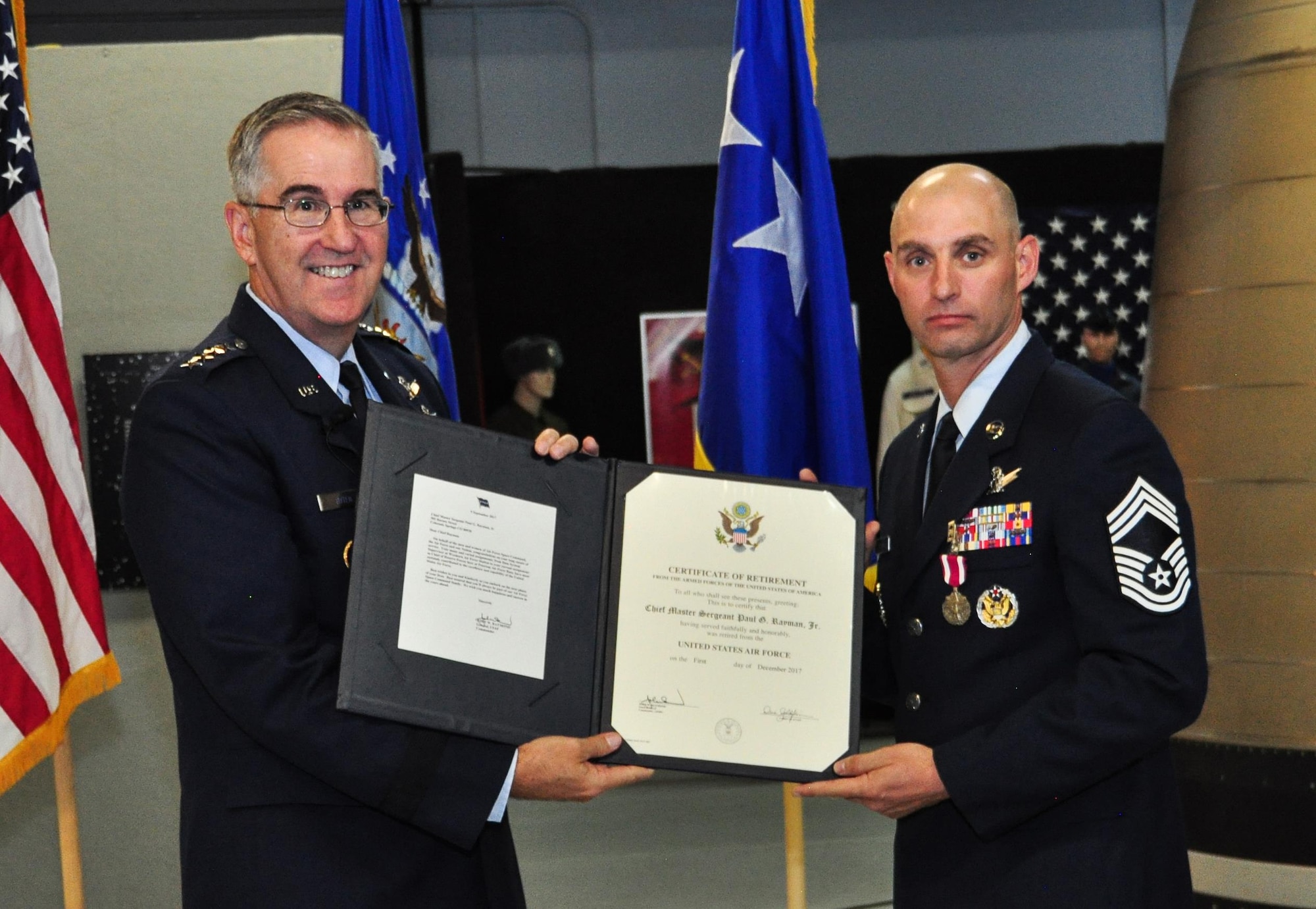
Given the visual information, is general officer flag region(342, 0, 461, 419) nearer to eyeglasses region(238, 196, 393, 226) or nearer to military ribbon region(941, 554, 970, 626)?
eyeglasses region(238, 196, 393, 226)

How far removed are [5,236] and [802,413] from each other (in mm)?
1862

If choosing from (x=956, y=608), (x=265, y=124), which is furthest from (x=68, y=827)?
(x=956, y=608)

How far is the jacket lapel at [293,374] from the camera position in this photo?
1.95m

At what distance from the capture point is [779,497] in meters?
2.16

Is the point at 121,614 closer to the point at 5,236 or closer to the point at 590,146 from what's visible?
the point at 5,236

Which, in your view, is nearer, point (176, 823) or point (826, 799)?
point (176, 823)

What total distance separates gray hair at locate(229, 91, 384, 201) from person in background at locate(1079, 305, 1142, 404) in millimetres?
5801

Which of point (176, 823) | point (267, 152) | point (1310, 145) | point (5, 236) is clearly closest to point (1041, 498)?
point (267, 152)

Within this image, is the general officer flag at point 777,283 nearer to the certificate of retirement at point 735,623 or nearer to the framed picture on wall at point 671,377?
the certificate of retirement at point 735,623

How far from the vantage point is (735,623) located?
6.93ft

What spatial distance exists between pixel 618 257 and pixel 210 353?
569 cm

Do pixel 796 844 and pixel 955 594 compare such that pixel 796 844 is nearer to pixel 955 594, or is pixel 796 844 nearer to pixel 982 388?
pixel 955 594
